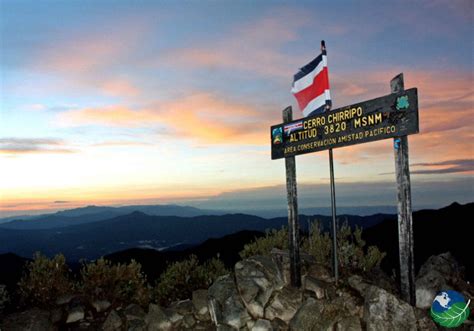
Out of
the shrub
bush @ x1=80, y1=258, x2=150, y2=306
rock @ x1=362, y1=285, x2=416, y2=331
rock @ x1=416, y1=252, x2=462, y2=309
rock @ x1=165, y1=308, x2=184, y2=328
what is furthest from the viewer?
the shrub

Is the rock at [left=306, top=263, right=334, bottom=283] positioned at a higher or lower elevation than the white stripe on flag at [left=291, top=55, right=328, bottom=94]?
lower

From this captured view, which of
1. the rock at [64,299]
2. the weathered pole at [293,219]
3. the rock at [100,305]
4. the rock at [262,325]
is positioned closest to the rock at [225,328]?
the rock at [262,325]

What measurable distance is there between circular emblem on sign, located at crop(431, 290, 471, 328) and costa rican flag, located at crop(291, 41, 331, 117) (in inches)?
217

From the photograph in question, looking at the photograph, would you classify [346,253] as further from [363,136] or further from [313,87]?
[313,87]

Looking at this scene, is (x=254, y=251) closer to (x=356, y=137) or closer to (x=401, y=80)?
(x=356, y=137)

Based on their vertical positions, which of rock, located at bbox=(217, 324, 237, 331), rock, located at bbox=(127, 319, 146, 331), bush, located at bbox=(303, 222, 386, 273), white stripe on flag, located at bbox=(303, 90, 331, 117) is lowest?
rock, located at bbox=(127, 319, 146, 331)

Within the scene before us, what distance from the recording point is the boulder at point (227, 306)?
1078cm

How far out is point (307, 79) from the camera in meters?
12.1

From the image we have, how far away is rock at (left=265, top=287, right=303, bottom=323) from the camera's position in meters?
10.7

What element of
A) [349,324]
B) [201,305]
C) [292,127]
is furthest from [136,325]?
[292,127]

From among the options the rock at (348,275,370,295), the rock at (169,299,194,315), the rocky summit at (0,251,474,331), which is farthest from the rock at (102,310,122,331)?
the rock at (348,275,370,295)

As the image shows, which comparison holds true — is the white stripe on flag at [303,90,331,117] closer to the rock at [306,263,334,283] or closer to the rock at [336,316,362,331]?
the rock at [306,263,334,283]

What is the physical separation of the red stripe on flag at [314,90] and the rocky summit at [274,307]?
468cm

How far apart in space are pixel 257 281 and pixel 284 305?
94 centimetres
